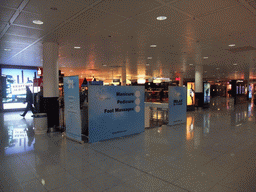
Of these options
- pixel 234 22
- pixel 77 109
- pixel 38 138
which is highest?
pixel 234 22

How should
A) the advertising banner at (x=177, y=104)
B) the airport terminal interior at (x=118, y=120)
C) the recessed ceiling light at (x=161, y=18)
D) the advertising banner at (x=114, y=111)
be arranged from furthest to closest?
the advertising banner at (x=177, y=104), the advertising banner at (x=114, y=111), the recessed ceiling light at (x=161, y=18), the airport terminal interior at (x=118, y=120)

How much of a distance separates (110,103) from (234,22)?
3.97 meters

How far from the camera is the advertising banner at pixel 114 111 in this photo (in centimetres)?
507

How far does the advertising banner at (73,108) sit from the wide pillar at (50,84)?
5.19 feet

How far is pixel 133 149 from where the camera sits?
4523mm

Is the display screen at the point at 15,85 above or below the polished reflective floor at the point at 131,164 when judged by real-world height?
above

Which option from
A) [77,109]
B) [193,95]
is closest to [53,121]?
[77,109]

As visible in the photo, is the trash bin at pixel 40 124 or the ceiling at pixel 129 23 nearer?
the ceiling at pixel 129 23

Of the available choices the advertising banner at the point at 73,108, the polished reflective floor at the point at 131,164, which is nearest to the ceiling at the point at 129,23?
the advertising banner at the point at 73,108

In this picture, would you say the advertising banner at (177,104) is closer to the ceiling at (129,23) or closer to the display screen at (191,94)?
the ceiling at (129,23)

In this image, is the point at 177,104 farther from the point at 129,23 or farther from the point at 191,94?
the point at 191,94

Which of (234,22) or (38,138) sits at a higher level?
(234,22)

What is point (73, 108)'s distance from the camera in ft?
17.2

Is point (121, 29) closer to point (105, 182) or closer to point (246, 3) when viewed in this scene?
point (246, 3)
